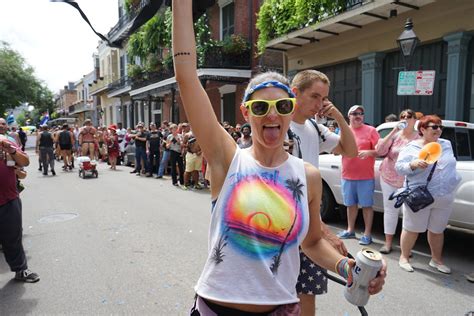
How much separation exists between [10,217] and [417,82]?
726 centimetres

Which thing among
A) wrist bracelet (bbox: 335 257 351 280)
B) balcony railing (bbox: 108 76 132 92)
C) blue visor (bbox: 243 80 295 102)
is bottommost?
wrist bracelet (bbox: 335 257 351 280)

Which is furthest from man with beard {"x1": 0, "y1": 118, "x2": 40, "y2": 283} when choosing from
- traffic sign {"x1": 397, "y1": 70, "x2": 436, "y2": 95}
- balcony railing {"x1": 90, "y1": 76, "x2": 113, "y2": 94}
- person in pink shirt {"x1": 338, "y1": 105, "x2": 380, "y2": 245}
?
balcony railing {"x1": 90, "y1": 76, "x2": 113, "y2": 94}

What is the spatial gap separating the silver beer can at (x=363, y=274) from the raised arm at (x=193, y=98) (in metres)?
0.65

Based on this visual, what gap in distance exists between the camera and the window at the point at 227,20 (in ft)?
60.9

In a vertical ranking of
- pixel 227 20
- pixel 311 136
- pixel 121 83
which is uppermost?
pixel 227 20

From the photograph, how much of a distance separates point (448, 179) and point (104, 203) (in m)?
7.07

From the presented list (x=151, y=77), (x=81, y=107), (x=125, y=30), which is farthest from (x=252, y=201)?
(x=81, y=107)

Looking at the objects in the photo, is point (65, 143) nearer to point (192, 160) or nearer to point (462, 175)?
point (192, 160)

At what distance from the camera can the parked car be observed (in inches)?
195

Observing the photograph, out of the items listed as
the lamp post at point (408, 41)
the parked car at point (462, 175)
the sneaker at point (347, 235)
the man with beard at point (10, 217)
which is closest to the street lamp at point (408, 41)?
the lamp post at point (408, 41)

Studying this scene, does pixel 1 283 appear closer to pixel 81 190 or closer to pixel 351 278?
pixel 351 278

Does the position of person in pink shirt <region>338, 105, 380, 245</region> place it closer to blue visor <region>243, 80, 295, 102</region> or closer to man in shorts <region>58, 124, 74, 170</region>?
blue visor <region>243, 80, 295, 102</region>

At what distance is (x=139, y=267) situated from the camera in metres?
4.82

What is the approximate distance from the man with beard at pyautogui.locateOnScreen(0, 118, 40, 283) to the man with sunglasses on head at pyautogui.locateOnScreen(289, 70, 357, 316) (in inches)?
135
